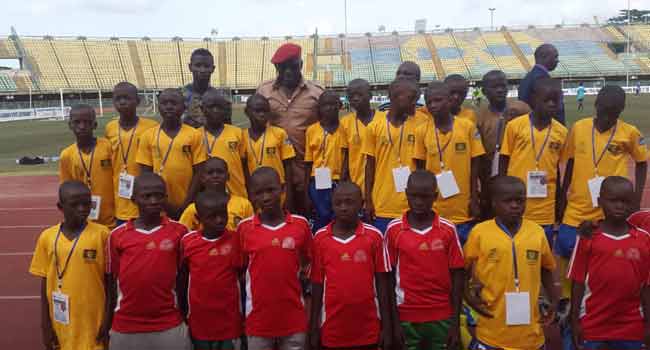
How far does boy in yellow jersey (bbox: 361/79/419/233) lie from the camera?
447 cm

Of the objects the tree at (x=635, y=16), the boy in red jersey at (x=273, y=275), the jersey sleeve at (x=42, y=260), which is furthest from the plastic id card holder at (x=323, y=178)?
the tree at (x=635, y=16)

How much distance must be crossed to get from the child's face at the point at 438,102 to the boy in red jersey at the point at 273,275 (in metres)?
1.49

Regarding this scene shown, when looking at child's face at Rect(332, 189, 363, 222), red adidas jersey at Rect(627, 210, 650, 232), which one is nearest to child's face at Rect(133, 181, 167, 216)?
child's face at Rect(332, 189, 363, 222)

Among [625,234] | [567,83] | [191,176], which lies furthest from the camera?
[567,83]

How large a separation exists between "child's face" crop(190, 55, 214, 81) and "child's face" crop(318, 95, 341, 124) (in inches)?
41.1

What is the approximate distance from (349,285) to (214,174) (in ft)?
3.88

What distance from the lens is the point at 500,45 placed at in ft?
195

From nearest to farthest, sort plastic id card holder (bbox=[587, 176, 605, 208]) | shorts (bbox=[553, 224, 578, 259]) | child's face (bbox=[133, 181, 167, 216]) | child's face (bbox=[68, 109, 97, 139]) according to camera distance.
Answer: child's face (bbox=[133, 181, 167, 216])
plastic id card holder (bbox=[587, 176, 605, 208])
shorts (bbox=[553, 224, 578, 259])
child's face (bbox=[68, 109, 97, 139])

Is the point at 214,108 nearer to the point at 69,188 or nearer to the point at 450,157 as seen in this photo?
the point at 69,188

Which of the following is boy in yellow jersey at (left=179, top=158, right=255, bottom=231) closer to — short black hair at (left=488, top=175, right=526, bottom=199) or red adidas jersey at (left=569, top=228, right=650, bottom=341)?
short black hair at (left=488, top=175, right=526, bottom=199)

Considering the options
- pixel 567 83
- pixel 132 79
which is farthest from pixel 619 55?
pixel 132 79

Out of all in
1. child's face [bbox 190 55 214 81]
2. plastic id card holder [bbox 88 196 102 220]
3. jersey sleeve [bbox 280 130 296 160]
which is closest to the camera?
plastic id card holder [bbox 88 196 102 220]

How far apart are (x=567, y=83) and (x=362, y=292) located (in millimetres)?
54939

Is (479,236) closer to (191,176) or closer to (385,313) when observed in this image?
(385,313)
